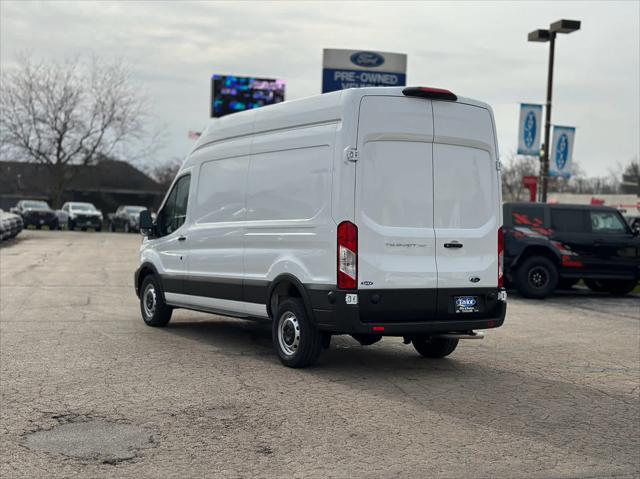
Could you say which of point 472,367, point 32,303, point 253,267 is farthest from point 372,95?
point 32,303

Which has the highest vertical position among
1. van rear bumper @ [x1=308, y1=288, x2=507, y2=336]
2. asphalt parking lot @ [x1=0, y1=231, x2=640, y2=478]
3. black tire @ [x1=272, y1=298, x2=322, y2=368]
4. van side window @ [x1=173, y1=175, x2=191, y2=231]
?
van side window @ [x1=173, y1=175, x2=191, y2=231]

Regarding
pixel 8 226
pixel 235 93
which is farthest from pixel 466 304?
pixel 235 93

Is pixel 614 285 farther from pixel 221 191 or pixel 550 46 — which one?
pixel 221 191

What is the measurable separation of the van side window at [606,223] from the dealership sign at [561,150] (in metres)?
8.64

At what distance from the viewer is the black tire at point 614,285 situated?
18.2 m

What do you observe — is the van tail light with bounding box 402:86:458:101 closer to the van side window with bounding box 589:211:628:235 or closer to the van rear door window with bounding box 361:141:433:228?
the van rear door window with bounding box 361:141:433:228

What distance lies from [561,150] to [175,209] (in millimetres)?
17639

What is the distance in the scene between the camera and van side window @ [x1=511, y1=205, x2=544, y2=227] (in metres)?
17.5

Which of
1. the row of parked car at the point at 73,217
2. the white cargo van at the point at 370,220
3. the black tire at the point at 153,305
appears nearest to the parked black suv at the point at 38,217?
the row of parked car at the point at 73,217

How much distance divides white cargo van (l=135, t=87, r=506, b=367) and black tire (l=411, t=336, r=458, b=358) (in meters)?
0.01

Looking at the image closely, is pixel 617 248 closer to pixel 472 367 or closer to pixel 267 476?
pixel 472 367

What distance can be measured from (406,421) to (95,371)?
320 cm

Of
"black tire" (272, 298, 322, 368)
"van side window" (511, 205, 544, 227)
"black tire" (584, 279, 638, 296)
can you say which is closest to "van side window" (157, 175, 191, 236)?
"black tire" (272, 298, 322, 368)

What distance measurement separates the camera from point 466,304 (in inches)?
334
